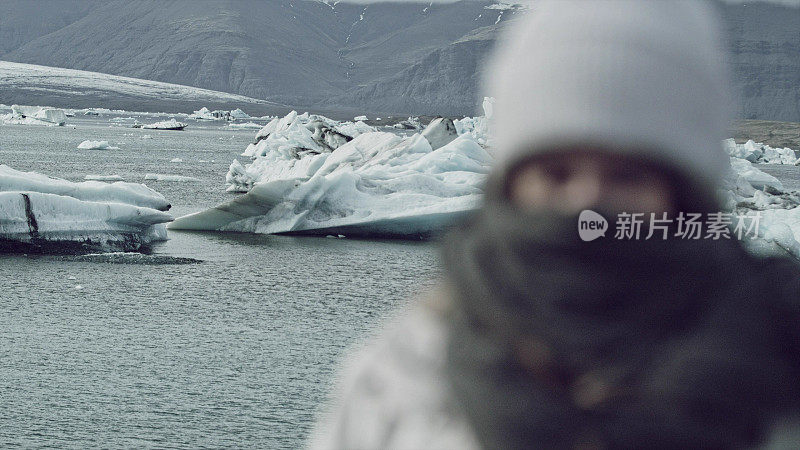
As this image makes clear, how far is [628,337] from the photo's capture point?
0.74m

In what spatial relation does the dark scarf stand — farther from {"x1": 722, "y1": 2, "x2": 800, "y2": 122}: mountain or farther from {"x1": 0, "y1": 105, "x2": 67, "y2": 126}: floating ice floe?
{"x1": 722, "y1": 2, "x2": 800, "y2": 122}: mountain

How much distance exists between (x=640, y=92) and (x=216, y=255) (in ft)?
40.8

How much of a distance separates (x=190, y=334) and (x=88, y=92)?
111 meters

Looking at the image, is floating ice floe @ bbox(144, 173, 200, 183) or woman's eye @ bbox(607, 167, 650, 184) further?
floating ice floe @ bbox(144, 173, 200, 183)

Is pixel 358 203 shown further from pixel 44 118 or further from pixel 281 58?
pixel 281 58

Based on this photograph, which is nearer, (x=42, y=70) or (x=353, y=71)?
(x=42, y=70)

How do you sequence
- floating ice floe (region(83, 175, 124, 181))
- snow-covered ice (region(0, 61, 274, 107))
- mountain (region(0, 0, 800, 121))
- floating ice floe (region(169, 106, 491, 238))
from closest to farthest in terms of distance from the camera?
floating ice floe (region(169, 106, 491, 238)), floating ice floe (region(83, 175, 124, 181)), snow-covered ice (region(0, 61, 274, 107)), mountain (region(0, 0, 800, 121))

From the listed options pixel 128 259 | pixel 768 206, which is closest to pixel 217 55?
pixel 768 206

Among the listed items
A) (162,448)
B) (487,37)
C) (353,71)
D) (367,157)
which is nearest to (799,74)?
(487,37)

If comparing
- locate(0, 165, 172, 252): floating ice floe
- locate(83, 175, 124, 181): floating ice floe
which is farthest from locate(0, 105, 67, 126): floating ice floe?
locate(0, 165, 172, 252): floating ice floe

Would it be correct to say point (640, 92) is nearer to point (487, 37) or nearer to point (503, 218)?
point (503, 218)

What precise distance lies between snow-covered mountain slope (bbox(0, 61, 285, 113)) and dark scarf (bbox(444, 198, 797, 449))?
106223 mm

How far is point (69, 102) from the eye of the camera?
341 ft

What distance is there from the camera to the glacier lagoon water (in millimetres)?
6258
